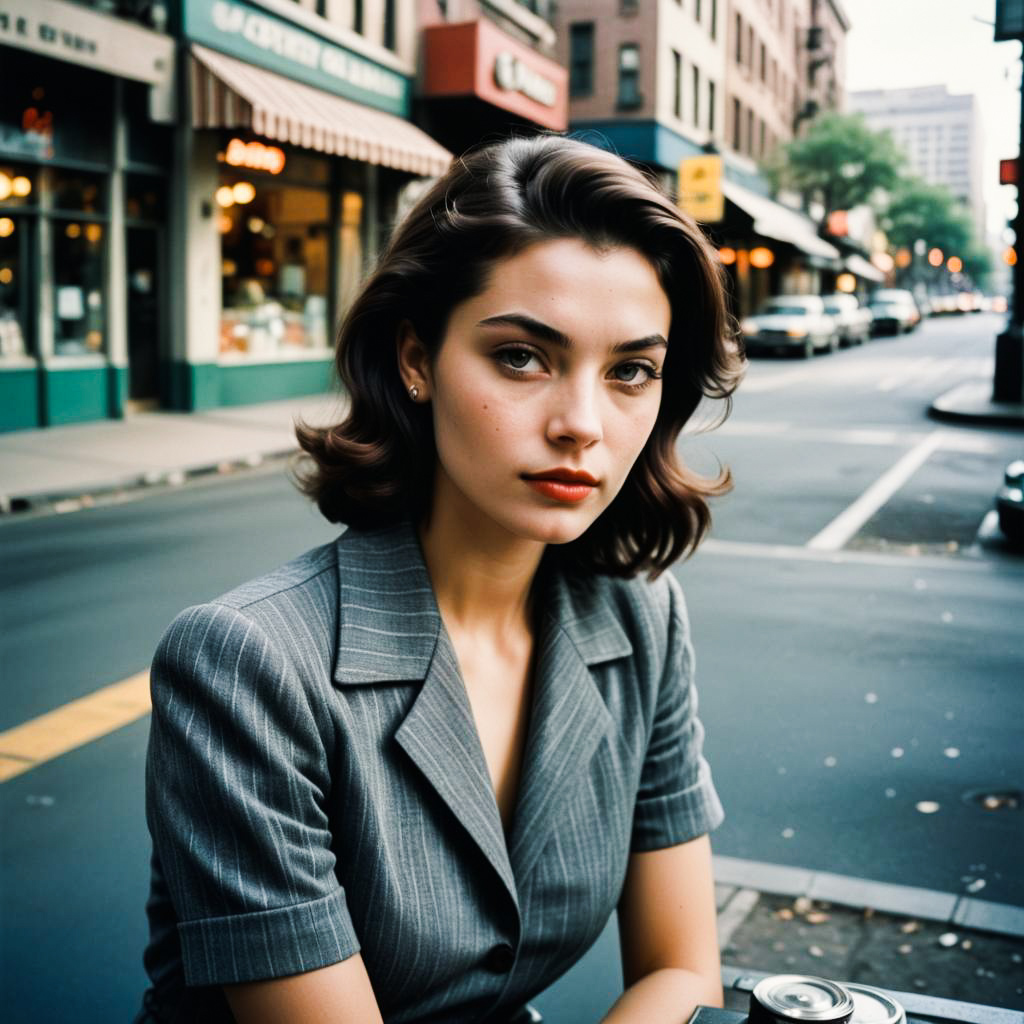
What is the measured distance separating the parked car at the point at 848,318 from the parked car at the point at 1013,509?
102ft

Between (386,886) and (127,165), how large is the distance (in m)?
16.2

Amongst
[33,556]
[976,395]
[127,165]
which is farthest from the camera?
[976,395]

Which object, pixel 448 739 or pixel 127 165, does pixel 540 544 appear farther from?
pixel 127 165

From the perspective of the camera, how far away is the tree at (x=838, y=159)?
5444 centimetres

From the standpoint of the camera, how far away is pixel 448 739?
1713 mm

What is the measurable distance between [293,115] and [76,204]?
323 centimetres

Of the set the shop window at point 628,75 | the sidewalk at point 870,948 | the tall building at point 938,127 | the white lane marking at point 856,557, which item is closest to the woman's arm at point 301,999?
the sidewalk at point 870,948

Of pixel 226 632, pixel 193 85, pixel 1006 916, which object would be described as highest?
pixel 193 85

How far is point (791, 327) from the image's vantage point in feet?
115

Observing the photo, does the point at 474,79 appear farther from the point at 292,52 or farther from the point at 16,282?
the point at 16,282

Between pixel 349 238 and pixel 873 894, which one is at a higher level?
pixel 349 238

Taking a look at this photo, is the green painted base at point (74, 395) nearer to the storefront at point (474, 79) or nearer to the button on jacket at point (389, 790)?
the storefront at point (474, 79)

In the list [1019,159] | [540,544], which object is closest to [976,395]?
[1019,159]

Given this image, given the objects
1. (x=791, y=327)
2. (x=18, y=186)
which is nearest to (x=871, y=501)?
(x=18, y=186)
